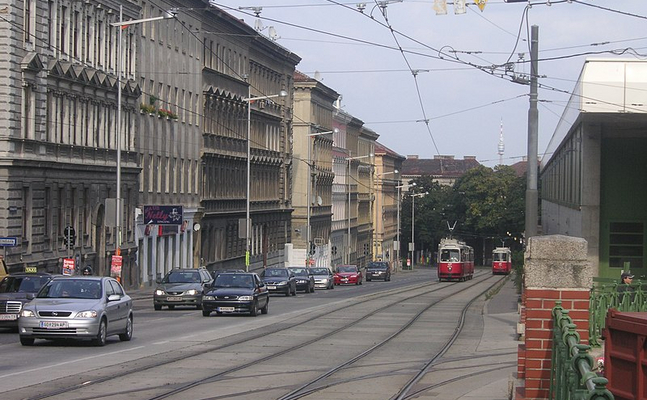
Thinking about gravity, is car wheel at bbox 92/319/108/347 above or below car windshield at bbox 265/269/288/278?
below

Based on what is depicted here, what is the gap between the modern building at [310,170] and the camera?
10397 centimetres

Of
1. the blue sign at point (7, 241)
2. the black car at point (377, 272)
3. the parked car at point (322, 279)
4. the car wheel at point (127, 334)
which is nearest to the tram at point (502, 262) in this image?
the black car at point (377, 272)

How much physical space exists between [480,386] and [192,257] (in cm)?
5610

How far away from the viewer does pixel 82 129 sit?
2024 inches

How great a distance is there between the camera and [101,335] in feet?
77.0

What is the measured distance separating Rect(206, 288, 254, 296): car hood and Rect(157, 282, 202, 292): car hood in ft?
13.3

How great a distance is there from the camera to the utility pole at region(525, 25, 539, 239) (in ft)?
90.9

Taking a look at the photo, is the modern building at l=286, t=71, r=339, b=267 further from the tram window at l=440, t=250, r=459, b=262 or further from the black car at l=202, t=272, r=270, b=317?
the black car at l=202, t=272, r=270, b=317

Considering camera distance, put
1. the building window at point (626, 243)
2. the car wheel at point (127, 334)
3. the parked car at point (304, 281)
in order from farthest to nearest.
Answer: the parked car at point (304, 281)
the building window at point (626, 243)
the car wheel at point (127, 334)

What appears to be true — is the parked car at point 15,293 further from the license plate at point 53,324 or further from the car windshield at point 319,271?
the car windshield at point 319,271

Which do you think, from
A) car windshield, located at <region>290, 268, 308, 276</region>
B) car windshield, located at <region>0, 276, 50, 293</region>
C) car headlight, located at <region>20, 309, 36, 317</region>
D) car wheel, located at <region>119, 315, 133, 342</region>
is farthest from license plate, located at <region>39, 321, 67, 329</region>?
car windshield, located at <region>290, 268, 308, 276</region>

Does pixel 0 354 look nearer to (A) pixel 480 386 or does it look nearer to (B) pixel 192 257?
(A) pixel 480 386

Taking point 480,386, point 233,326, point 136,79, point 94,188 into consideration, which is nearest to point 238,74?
point 136,79

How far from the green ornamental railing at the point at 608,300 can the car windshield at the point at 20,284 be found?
1475 centimetres
